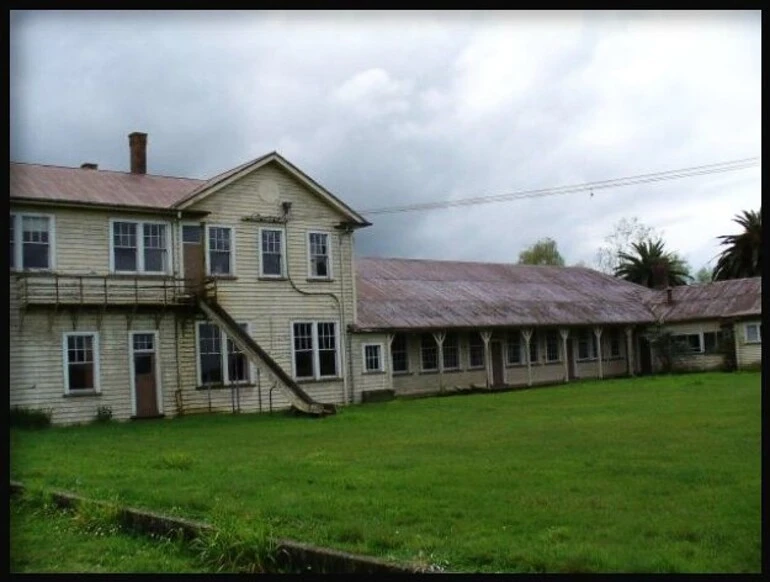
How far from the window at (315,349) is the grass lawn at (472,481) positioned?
7493 mm

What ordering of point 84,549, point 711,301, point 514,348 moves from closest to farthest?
point 84,549, point 514,348, point 711,301

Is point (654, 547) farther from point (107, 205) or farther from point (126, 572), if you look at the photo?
point (107, 205)

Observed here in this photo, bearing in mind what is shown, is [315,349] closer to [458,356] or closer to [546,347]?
[458,356]

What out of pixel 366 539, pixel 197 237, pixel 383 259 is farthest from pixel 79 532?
pixel 383 259

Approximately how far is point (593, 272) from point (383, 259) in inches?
628

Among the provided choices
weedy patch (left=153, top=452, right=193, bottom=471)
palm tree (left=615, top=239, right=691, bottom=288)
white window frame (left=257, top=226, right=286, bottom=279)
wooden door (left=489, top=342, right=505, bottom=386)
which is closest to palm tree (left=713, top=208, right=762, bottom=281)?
palm tree (left=615, top=239, right=691, bottom=288)

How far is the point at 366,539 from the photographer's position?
322 inches

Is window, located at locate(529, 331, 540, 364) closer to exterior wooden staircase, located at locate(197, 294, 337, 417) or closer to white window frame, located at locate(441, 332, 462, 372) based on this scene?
A: white window frame, located at locate(441, 332, 462, 372)

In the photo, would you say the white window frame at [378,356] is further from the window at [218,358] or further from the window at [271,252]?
the window at [218,358]

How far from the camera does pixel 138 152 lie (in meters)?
30.2

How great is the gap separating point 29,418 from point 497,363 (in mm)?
21135

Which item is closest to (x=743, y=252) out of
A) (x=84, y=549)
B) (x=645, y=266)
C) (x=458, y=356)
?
(x=645, y=266)

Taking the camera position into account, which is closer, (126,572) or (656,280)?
(126,572)

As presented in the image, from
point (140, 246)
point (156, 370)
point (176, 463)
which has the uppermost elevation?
point (140, 246)
